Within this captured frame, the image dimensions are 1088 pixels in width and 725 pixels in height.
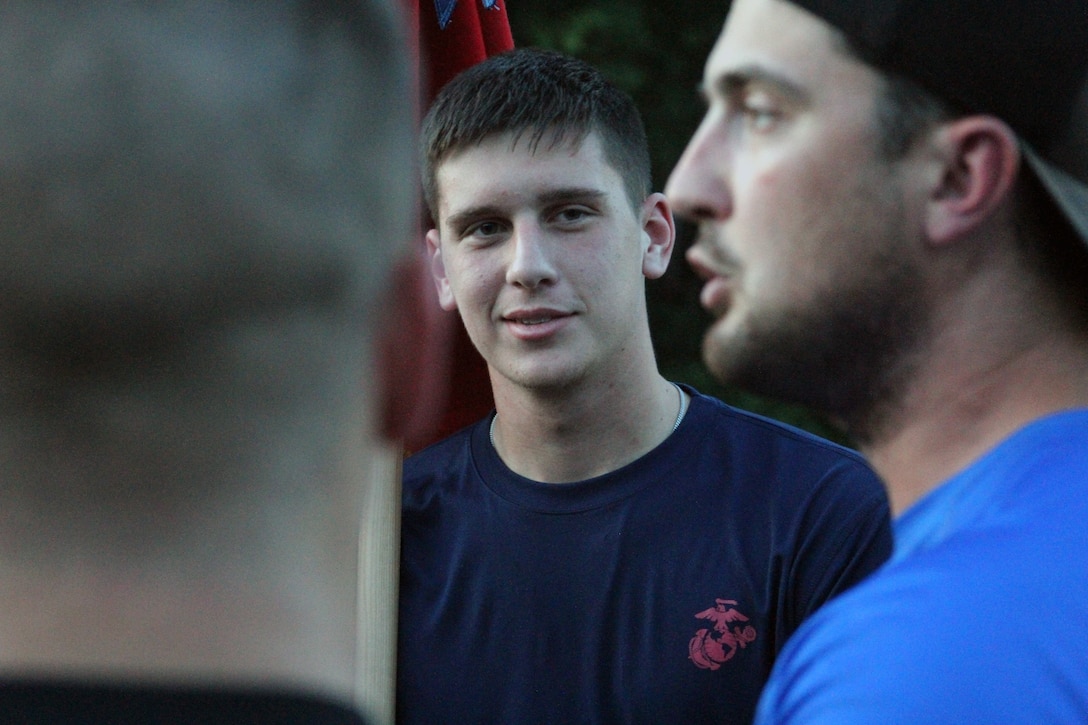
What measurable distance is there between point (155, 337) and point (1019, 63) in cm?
101

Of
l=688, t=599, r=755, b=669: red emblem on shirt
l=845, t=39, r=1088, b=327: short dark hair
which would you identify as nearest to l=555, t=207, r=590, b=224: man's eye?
l=688, t=599, r=755, b=669: red emblem on shirt

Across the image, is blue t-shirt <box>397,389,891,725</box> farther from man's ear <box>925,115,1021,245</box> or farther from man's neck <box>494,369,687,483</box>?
man's ear <box>925,115,1021,245</box>

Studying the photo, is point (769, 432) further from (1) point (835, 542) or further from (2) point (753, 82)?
(2) point (753, 82)

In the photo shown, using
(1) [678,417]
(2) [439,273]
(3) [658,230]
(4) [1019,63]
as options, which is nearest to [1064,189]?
(4) [1019,63]

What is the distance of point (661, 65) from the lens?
10.4 metres

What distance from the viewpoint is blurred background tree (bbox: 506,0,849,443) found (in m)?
9.70

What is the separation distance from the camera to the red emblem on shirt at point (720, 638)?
259 cm

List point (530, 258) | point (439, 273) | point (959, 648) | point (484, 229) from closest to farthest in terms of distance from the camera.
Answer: point (959, 648)
point (530, 258)
point (484, 229)
point (439, 273)

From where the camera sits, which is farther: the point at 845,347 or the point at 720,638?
the point at 720,638

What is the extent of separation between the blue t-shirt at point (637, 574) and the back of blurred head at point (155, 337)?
5.08 feet

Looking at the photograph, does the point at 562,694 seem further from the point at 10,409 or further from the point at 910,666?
the point at 10,409

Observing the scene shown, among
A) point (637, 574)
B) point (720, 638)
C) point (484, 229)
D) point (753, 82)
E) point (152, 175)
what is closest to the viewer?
point (152, 175)

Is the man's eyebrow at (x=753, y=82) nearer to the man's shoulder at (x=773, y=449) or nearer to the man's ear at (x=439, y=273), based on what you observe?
the man's shoulder at (x=773, y=449)

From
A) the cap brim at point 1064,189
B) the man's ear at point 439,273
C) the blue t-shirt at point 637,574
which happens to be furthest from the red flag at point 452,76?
the cap brim at point 1064,189
